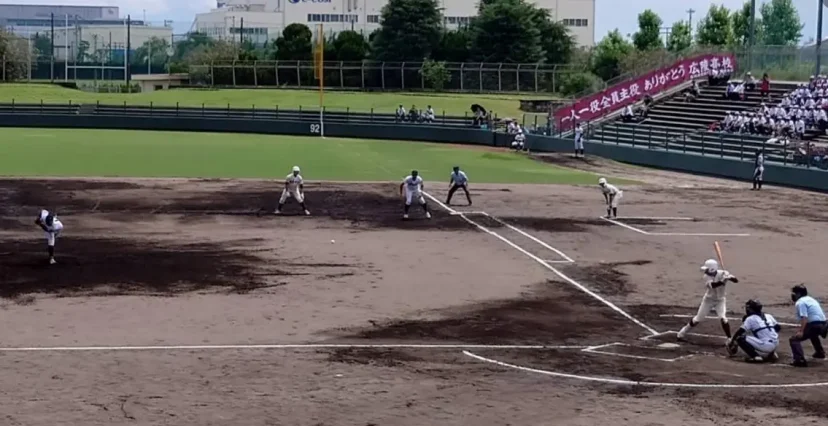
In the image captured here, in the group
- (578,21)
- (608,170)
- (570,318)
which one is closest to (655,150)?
(608,170)

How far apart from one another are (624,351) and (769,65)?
51.7m

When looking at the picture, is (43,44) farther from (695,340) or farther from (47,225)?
(695,340)

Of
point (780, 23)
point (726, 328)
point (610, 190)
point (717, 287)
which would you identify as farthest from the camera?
point (780, 23)

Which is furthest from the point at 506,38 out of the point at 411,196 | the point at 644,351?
the point at 644,351

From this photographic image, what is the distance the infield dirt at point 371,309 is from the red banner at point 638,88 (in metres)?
27.8

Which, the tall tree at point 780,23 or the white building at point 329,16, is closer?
the tall tree at point 780,23

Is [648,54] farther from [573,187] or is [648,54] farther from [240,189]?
[240,189]

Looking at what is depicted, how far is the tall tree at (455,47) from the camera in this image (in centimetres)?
10475

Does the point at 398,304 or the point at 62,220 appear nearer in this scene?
the point at 398,304

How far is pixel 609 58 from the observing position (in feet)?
319

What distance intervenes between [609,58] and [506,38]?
9.46m

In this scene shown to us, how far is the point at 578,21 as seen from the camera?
14888cm

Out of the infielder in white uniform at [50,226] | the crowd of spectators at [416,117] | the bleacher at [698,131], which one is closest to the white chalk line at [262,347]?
the infielder in white uniform at [50,226]

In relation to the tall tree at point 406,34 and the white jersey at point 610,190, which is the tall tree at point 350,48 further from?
the white jersey at point 610,190
